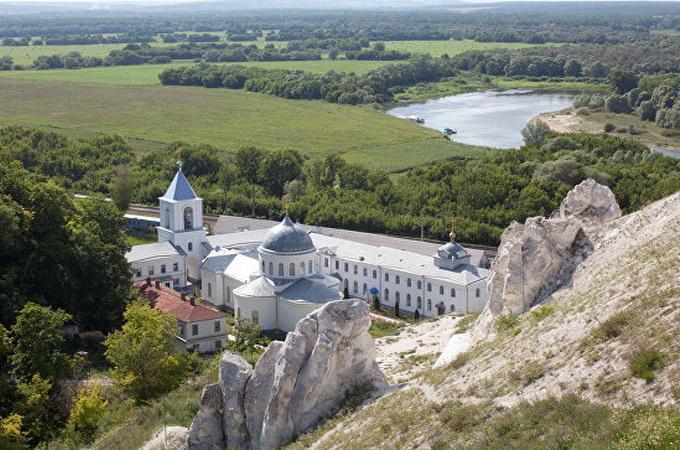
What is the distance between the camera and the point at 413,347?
2977cm

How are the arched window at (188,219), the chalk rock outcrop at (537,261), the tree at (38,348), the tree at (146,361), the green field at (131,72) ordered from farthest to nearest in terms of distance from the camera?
the green field at (131,72) < the arched window at (188,219) < the tree at (38,348) < the tree at (146,361) < the chalk rock outcrop at (537,261)

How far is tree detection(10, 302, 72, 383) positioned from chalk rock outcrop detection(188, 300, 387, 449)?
11.2 meters

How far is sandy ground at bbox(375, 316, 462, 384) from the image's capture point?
80.1ft

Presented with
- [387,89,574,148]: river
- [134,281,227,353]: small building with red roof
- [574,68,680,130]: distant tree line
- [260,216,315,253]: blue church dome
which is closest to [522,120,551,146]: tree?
[387,89,574,148]: river

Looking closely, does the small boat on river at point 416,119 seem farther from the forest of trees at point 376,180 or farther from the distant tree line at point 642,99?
the forest of trees at point 376,180

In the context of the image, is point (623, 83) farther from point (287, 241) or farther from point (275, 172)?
point (287, 241)

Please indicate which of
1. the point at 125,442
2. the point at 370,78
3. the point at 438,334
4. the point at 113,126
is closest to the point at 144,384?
the point at 125,442

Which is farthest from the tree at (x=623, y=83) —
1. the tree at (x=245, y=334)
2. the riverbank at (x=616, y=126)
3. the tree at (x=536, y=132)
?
the tree at (x=245, y=334)

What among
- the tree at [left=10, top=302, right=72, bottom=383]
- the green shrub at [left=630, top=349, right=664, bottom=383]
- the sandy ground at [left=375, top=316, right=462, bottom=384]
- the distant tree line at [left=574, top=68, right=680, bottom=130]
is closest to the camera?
the green shrub at [left=630, top=349, right=664, bottom=383]

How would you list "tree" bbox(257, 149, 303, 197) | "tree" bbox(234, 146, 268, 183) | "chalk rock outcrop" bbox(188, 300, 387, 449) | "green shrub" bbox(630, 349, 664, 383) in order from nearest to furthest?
1. "green shrub" bbox(630, 349, 664, 383)
2. "chalk rock outcrop" bbox(188, 300, 387, 449)
3. "tree" bbox(257, 149, 303, 197)
4. "tree" bbox(234, 146, 268, 183)

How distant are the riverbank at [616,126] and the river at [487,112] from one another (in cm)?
408

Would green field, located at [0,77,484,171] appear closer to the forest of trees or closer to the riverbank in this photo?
the forest of trees

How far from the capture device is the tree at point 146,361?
29.5 metres

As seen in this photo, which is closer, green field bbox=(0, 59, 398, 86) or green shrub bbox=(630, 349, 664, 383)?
green shrub bbox=(630, 349, 664, 383)
